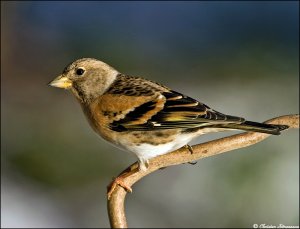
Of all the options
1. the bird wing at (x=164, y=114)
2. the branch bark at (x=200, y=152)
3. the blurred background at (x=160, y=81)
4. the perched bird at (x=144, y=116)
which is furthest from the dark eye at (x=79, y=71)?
the blurred background at (x=160, y=81)

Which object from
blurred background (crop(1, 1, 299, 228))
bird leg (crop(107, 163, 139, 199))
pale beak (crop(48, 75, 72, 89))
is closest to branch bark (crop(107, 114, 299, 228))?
bird leg (crop(107, 163, 139, 199))

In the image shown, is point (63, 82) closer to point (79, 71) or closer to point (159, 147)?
point (79, 71)

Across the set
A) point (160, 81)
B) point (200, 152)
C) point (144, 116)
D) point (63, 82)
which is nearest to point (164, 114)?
point (144, 116)

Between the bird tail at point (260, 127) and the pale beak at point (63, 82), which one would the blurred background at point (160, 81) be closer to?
the pale beak at point (63, 82)

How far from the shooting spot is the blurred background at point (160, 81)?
Answer: 2621mm

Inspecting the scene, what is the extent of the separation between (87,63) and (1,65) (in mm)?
2558

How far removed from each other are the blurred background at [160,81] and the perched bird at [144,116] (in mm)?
1046

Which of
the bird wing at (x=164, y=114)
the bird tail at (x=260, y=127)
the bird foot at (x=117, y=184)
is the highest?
the bird wing at (x=164, y=114)

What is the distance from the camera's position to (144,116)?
1.55 meters

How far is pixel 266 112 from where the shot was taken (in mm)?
3203

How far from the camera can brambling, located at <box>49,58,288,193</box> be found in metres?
1.48

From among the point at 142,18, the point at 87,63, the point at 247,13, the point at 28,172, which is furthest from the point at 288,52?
the point at 87,63

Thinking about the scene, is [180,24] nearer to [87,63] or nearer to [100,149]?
[100,149]

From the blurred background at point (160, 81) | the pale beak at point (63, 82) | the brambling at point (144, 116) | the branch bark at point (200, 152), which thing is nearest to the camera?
the branch bark at point (200, 152)
